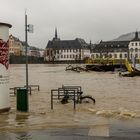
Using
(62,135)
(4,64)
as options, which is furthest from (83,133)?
(4,64)

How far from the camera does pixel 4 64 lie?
15664 mm

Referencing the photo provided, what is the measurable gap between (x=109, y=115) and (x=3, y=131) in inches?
188

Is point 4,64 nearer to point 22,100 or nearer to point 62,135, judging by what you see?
point 22,100

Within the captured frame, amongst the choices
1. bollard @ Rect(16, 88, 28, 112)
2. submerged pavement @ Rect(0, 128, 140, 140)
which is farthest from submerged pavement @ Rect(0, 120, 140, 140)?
bollard @ Rect(16, 88, 28, 112)

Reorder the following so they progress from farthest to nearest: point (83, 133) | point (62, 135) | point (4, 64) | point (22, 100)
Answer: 1. point (22, 100)
2. point (4, 64)
3. point (83, 133)
4. point (62, 135)

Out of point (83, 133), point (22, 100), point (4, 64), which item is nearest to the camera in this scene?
point (83, 133)

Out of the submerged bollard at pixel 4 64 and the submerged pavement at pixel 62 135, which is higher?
the submerged bollard at pixel 4 64

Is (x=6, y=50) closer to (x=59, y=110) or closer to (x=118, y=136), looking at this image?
(x=59, y=110)

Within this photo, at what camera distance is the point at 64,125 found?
13367mm

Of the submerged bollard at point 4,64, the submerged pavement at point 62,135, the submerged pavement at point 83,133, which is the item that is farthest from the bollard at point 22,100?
the submerged pavement at point 62,135

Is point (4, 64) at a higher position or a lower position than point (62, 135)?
higher

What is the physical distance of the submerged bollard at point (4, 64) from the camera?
1546 centimetres

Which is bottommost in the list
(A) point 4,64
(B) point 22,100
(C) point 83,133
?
(C) point 83,133

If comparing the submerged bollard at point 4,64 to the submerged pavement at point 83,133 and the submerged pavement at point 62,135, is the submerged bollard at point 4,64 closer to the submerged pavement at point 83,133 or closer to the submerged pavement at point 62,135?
the submerged pavement at point 83,133
